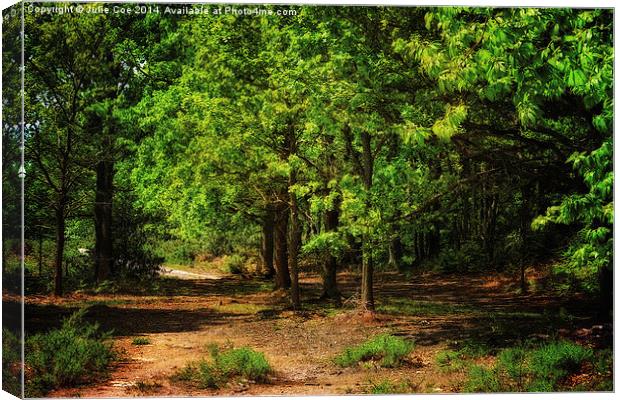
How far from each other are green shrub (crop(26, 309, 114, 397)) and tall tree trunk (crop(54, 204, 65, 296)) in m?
0.43

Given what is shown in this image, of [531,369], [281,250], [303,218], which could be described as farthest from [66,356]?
[531,369]

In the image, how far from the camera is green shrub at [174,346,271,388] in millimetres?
9344

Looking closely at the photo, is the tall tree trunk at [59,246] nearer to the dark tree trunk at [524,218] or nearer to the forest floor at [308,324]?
the forest floor at [308,324]

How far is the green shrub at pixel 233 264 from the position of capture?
10438 mm

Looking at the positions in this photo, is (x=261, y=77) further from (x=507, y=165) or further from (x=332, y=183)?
(x=507, y=165)

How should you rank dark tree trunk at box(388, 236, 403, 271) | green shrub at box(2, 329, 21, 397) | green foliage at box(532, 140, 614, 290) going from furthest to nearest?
dark tree trunk at box(388, 236, 403, 271) → green shrub at box(2, 329, 21, 397) → green foliage at box(532, 140, 614, 290)

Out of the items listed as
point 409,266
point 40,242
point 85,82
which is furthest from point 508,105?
point 40,242

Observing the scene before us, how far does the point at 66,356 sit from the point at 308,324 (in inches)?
116

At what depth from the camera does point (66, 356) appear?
9.04 m

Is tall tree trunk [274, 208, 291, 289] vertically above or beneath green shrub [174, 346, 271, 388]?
above

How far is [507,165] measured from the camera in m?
9.81

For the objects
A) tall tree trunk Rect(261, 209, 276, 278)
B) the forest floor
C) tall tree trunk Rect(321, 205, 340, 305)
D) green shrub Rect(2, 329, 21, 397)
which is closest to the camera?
green shrub Rect(2, 329, 21, 397)

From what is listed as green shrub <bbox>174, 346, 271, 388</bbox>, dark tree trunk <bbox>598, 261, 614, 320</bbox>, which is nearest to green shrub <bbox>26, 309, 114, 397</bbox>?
green shrub <bbox>174, 346, 271, 388</bbox>

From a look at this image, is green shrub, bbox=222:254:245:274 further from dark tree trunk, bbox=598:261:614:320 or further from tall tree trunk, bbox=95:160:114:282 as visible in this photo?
dark tree trunk, bbox=598:261:614:320
